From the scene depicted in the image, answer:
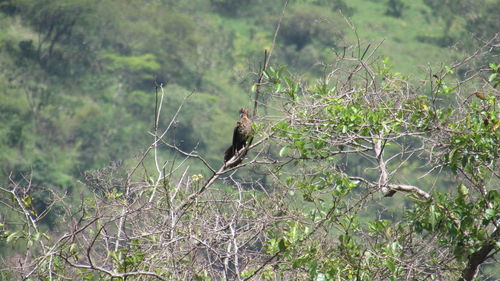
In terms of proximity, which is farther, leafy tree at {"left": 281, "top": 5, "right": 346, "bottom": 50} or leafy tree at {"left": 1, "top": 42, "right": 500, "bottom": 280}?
leafy tree at {"left": 281, "top": 5, "right": 346, "bottom": 50}

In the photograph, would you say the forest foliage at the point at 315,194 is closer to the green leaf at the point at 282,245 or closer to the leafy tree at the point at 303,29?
the green leaf at the point at 282,245

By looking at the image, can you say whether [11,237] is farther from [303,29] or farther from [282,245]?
[303,29]

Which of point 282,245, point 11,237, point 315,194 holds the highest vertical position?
point 315,194

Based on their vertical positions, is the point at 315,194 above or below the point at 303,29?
above

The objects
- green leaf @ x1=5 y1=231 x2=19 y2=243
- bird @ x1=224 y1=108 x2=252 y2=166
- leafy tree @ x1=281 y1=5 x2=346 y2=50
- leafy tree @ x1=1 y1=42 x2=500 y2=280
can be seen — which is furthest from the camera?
leafy tree @ x1=281 y1=5 x2=346 y2=50

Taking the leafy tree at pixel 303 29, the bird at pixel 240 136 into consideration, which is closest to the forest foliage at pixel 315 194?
the bird at pixel 240 136

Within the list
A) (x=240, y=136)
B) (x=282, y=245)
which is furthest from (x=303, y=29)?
(x=282, y=245)

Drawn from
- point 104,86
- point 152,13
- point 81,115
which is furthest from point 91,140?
point 152,13

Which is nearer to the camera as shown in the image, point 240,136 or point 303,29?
point 240,136

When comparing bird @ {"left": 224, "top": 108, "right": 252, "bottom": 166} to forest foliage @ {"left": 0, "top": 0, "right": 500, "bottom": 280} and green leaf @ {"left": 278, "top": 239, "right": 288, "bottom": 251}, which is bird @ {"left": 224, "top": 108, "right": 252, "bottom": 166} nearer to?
forest foliage @ {"left": 0, "top": 0, "right": 500, "bottom": 280}

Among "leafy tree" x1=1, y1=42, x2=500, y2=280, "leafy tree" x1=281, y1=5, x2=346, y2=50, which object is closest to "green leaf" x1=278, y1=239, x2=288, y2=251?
"leafy tree" x1=1, y1=42, x2=500, y2=280

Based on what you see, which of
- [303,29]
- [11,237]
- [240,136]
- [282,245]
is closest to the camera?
[282,245]

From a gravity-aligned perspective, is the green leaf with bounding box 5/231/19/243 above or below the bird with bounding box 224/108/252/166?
below

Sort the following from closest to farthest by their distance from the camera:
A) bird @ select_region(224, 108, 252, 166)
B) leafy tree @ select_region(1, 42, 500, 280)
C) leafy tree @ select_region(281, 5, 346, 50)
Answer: leafy tree @ select_region(1, 42, 500, 280)
bird @ select_region(224, 108, 252, 166)
leafy tree @ select_region(281, 5, 346, 50)
